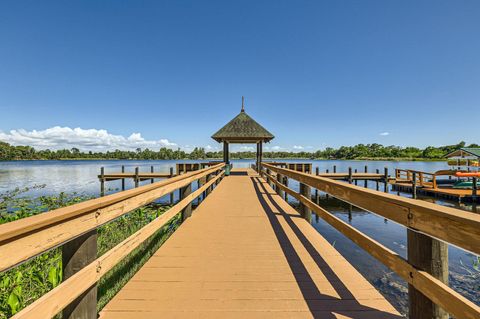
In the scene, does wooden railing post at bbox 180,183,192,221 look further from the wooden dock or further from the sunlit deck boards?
the wooden dock

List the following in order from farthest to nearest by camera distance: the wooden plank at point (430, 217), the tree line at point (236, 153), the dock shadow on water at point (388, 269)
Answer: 1. the tree line at point (236, 153)
2. the dock shadow on water at point (388, 269)
3. the wooden plank at point (430, 217)

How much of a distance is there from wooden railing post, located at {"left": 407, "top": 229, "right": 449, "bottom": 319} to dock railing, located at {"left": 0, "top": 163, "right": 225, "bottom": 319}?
2071mm

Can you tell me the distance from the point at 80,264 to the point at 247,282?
151 centimetres

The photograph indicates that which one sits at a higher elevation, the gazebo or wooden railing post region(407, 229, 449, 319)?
the gazebo

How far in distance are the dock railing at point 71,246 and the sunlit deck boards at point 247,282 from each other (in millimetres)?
510

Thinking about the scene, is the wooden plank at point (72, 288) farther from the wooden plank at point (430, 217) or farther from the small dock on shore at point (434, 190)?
the small dock on shore at point (434, 190)

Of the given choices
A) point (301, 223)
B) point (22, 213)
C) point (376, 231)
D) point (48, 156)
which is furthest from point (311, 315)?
point (48, 156)

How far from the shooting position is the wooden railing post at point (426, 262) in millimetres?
1453

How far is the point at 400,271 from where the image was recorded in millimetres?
1625

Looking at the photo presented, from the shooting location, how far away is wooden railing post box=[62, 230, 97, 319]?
4.91 ft

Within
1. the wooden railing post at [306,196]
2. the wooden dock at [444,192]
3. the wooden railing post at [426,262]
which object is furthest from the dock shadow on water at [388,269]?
the wooden dock at [444,192]

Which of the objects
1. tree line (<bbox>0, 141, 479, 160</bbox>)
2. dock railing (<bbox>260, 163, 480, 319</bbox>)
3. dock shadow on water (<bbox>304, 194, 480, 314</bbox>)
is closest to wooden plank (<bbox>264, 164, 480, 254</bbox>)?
dock railing (<bbox>260, 163, 480, 319</bbox>)

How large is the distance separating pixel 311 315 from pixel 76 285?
168 centimetres

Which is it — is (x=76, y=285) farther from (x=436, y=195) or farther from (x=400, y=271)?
(x=436, y=195)
